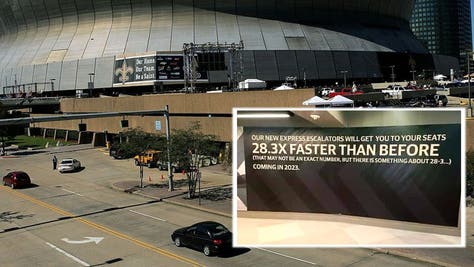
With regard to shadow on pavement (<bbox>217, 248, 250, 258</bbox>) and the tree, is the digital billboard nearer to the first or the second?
shadow on pavement (<bbox>217, 248, 250, 258</bbox>)

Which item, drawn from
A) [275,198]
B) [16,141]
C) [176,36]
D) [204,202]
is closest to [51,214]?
[204,202]

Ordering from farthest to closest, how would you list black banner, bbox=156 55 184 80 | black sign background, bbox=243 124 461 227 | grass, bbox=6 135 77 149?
1. black banner, bbox=156 55 184 80
2. grass, bbox=6 135 77 149
3. black sign background, bbox=243 124 461 227

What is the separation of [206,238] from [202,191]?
53.0 feet

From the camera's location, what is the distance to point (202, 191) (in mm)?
36625

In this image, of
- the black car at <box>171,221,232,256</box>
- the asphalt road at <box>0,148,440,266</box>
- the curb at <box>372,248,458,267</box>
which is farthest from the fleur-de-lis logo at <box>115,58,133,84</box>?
the curb at <box>372,248,458,267</box>

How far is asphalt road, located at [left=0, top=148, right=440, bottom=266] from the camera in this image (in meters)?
19.8

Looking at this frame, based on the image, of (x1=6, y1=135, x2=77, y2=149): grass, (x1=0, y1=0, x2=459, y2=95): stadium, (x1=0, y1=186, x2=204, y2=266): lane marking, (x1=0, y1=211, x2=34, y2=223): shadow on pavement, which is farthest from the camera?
(x1=0, y1=0, x2=459, y2=95): stadium

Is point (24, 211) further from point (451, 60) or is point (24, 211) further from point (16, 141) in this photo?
point (451, 60)

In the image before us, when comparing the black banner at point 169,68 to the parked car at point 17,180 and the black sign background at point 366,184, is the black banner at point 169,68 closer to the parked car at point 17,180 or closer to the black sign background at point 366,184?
the parked car at point 17,180

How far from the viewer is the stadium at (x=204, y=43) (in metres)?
91.3

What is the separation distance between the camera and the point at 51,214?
31031 millimetres

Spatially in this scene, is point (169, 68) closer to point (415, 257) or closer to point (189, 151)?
point (189, 151)

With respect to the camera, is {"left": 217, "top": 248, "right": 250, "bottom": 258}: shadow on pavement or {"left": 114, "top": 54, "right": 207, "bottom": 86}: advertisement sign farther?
{"left": 114, "top": 54, "right": 207, "bottom": 86}: advertisement sign

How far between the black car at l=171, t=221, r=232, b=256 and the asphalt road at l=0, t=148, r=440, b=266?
343 millimetres
